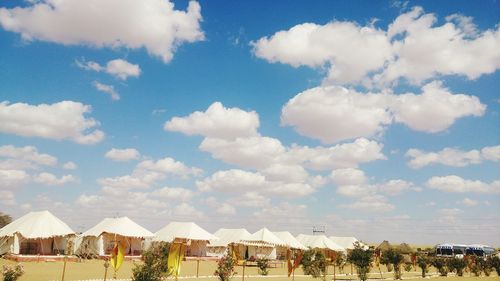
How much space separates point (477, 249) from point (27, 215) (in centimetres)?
7266

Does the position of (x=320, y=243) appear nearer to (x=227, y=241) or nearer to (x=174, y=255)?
(x=227, y=241)

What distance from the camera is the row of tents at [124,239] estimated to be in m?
42.3

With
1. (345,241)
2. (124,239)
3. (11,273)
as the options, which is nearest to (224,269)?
(11,273)

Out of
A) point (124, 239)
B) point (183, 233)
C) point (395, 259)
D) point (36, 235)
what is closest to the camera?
point (395, 259)

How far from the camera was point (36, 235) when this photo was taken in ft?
137

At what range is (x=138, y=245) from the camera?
162 feet

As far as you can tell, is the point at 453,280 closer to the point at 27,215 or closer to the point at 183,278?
the point at 183,278

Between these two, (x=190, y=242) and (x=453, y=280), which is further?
(x=190, y=242)

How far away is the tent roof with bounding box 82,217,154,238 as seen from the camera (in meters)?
47.6

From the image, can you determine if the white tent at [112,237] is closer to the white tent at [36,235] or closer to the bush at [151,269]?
the white tent at [36,235]

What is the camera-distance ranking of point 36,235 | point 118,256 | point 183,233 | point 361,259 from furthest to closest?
point 183,233 → point 36,235 → point 361,259 → point 118,256

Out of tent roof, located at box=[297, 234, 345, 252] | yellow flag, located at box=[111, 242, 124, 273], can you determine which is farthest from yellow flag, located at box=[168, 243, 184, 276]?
tent roof, located at box=[297, 234, 345, 252]

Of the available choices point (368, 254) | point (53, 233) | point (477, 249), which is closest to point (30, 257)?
point (53, 233)

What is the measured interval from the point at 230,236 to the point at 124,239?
16162mm
